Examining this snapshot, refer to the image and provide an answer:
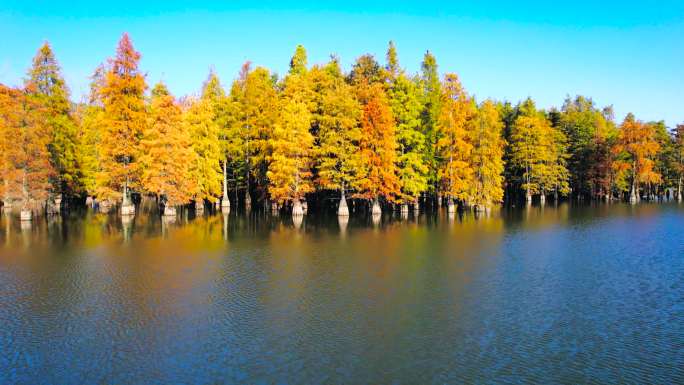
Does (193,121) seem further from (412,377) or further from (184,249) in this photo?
(412,377)

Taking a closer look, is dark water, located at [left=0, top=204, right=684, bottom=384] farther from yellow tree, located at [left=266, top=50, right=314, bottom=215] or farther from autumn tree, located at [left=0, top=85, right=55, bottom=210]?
yellow tree, located at [left=266, top=50, right=314, bottom=215]

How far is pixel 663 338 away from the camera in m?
17.5

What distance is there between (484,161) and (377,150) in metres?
16.5

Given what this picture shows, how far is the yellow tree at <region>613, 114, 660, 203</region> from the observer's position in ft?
290

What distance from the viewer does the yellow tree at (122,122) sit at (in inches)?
2132

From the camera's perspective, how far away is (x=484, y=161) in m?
64.8

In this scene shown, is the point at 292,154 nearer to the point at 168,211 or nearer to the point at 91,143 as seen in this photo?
the point at 168,211

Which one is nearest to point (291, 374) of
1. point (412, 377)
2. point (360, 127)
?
point (412, 377)

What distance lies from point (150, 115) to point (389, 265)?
39.1 m

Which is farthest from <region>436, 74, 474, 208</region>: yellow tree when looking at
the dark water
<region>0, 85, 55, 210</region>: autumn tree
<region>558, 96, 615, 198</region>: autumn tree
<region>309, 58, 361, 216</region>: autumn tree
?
<region>0, 85, 55, 210</region>: autumn tree

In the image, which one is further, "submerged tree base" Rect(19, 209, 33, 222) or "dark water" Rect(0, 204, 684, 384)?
"submerged tree base" Rect(19, 209, 33, 222)

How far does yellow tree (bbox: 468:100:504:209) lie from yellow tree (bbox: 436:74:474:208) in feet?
4.76

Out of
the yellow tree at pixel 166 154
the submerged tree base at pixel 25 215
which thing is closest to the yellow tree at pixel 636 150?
the yellow tree at pixel 166 154

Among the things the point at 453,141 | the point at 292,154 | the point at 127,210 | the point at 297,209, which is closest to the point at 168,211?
the point at 127,210
